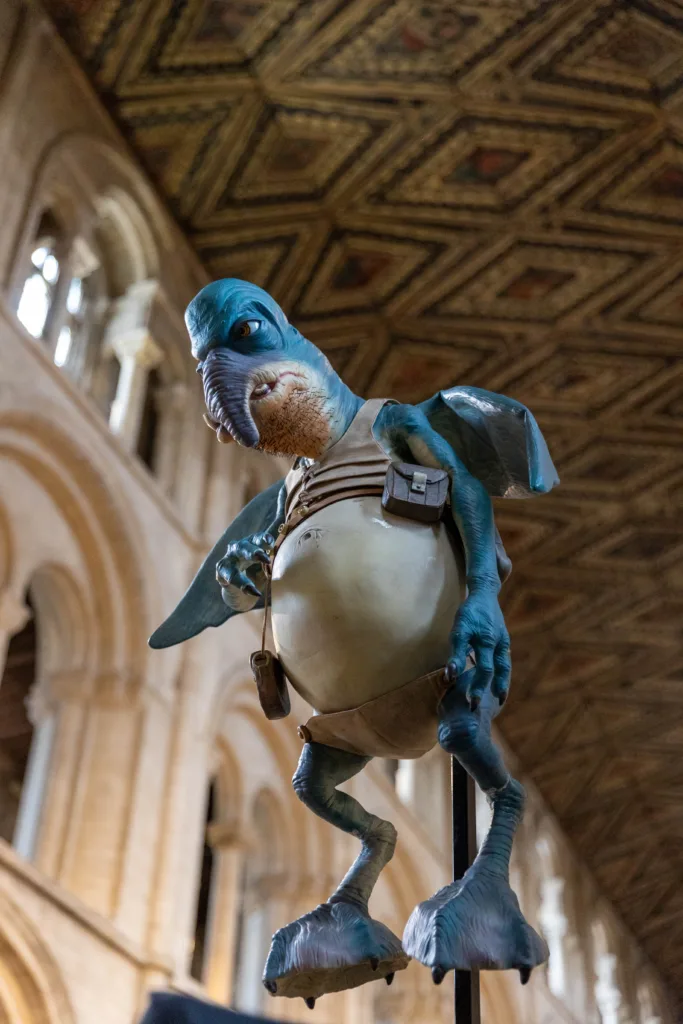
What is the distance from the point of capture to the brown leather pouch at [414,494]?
1.85 metres

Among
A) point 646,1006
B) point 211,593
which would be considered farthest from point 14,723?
point 211,593

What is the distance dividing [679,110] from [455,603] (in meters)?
9.52

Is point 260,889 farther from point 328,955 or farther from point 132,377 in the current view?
point 328,955

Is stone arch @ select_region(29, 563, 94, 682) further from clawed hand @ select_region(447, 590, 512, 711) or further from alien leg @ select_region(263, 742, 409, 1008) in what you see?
clawed hand @ select_region(447, 590, 512, 711)

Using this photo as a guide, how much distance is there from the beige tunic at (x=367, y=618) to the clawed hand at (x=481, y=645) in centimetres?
5

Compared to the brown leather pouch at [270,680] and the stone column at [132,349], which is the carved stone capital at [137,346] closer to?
the stone column at [132,349]

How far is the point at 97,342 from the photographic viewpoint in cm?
1052

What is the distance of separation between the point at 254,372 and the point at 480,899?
2.50 feet

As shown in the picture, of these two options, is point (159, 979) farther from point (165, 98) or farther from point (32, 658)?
point (165, 98)

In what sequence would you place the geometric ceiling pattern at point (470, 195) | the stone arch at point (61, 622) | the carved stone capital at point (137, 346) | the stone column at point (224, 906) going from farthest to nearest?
the carved stone capital at point (137, 346) < the geometric ceiling pattern at point (470, 195) < the stone column at point (224, 906) < the stone arch at point (61, 622)

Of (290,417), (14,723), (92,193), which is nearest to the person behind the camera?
(290,417)

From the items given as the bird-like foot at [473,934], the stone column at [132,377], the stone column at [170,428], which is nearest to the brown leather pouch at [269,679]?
the bird-like foot at [473,934]

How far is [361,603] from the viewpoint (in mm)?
1777

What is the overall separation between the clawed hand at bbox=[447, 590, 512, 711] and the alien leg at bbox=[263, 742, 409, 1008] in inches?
11.8
